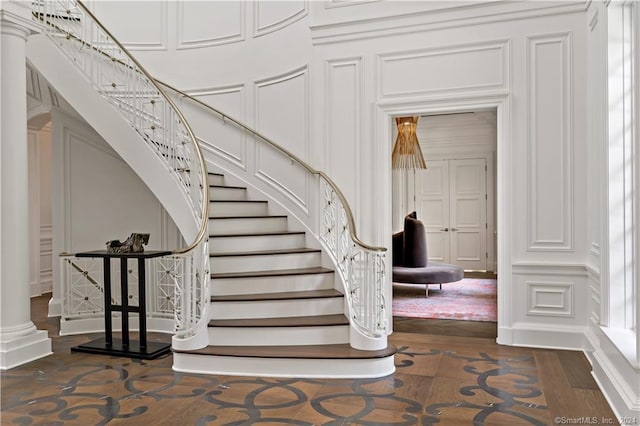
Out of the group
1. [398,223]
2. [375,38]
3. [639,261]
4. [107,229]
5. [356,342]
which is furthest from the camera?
[398,223]

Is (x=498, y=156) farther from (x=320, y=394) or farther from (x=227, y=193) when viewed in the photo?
(x=227, y=193)

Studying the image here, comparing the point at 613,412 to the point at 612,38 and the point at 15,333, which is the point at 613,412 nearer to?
the point at 612,38

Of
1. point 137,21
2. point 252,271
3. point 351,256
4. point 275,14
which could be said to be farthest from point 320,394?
point 137,21

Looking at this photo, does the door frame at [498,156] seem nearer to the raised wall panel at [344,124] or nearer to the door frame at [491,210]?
the raised wall panel at [344,124]

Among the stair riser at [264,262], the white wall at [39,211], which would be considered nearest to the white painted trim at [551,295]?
the stair riser at [264,262]

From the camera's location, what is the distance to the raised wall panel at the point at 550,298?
4.52 m

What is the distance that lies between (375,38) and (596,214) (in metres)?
2.66

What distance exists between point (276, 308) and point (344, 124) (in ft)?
6.76

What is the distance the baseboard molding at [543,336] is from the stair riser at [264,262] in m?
1.95

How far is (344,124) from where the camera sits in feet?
17.0

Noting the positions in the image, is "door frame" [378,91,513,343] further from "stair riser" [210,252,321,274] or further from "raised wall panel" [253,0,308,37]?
"raised wall panel" [253,0,308,37]

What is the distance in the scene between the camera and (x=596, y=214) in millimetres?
4133

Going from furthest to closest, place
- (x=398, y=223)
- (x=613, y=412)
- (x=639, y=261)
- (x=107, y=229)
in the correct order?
(x=398, y=223), (x=107, y=229), (x=613, y=412), (x=639, y=261)

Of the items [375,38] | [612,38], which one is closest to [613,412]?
[612,38]
